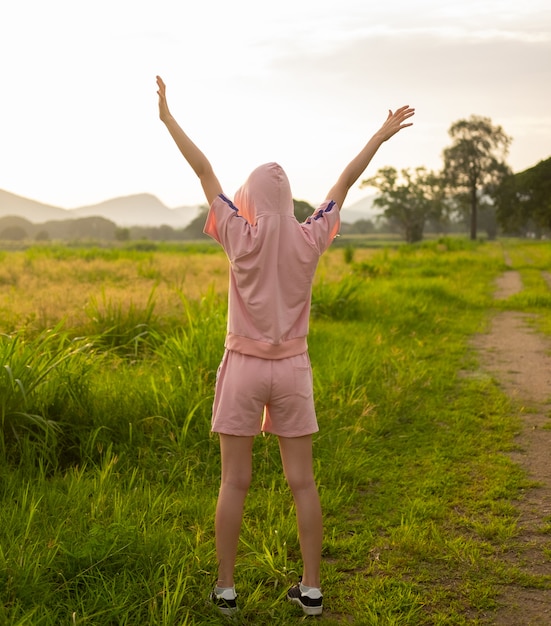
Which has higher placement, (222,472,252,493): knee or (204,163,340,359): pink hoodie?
(204,163,340,359): pink hoodie

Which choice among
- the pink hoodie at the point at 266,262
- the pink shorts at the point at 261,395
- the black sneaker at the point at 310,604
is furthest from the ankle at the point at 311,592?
the pink hoodie at the point at 266,262

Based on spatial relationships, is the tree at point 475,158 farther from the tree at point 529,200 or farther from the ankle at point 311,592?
the ankle at point 311,592

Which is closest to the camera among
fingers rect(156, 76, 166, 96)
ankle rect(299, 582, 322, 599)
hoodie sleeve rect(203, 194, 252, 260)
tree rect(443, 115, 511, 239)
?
hoodie sleeve rect(203, 194, 252, 260)

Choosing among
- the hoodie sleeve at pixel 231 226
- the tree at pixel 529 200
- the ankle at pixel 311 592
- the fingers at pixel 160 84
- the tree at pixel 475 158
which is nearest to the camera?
the hoodie sleeve at pixel 231 226

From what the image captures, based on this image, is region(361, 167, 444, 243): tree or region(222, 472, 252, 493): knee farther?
region(361, 167, 444, 243): tree

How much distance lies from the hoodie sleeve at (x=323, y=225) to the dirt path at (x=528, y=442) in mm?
1742

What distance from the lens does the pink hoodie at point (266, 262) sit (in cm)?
259

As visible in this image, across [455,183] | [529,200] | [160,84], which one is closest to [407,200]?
[455,183]

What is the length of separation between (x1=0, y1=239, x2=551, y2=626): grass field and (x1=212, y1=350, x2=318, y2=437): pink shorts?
0.69 meters

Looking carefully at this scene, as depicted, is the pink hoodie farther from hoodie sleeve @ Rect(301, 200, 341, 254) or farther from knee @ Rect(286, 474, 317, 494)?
knee @ Rect(286, 474, 317, 494)

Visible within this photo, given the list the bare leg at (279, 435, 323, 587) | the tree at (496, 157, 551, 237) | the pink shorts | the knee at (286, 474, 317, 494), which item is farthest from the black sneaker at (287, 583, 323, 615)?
the tree at (496, 157, 551, 237)

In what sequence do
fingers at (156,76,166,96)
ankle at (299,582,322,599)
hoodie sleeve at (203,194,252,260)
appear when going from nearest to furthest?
hoodie sleeve at (203,194,252,260)
ankle at (299,582,322,599)
fingers at (156,76,166,96)

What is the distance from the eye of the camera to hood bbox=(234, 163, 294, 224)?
8.59ft

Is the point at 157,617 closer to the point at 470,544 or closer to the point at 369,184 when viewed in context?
the point at 470,544
